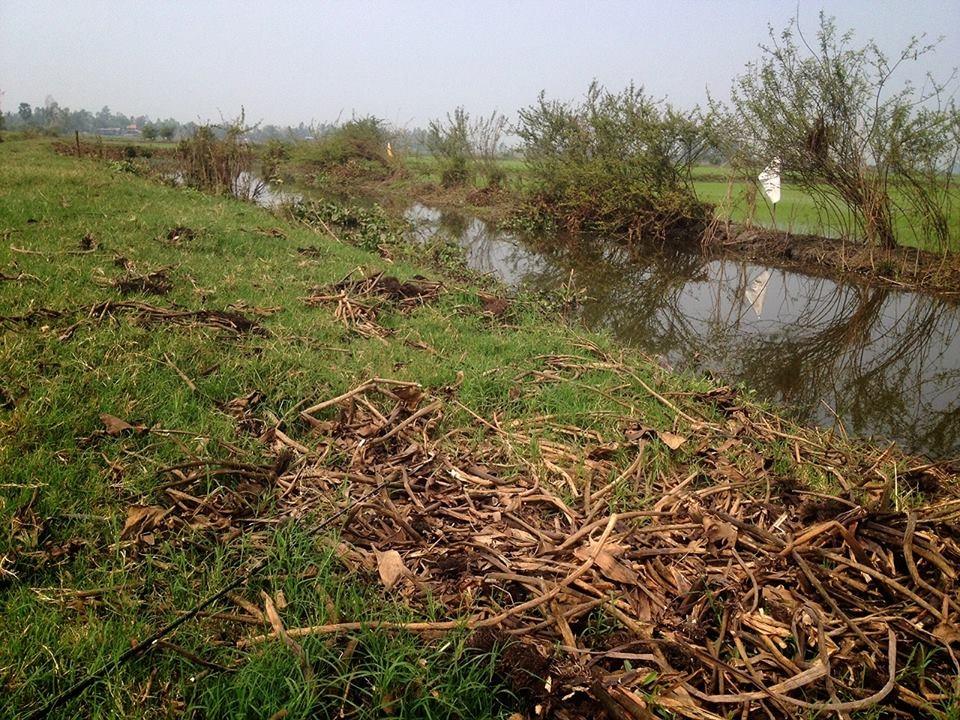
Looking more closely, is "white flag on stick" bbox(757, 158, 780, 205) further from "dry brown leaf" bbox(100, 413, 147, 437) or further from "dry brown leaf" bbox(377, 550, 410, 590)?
"dry brown leaf" bbox(100, 413, 147, 437)

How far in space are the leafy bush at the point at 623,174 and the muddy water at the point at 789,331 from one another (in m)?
1.79

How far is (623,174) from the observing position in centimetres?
1503

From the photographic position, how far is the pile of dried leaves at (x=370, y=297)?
5.07m

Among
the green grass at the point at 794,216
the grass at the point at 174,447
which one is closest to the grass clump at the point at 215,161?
the grass at the point at 174,447

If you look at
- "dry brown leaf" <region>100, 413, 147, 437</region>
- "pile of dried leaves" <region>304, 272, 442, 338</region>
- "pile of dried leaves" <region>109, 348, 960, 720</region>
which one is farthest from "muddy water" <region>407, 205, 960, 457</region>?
"dry brown leaf" <region>100, 413, 147, 437</region>

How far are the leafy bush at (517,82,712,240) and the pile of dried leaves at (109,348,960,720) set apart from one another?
40.6ft

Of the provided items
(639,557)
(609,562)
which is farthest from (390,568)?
(639,557)

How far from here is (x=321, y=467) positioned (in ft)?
Result: 9.18

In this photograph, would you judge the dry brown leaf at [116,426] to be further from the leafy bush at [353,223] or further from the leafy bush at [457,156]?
the leafy bush at [457,156]

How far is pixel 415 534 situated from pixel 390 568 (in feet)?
0.75

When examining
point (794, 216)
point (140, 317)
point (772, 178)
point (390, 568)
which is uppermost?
point (772, 178)

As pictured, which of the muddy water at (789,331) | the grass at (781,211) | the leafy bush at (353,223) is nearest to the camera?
the muddy water at (789,331)

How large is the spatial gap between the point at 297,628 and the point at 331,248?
7.36 meters

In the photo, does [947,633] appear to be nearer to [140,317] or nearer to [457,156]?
[140,317]
